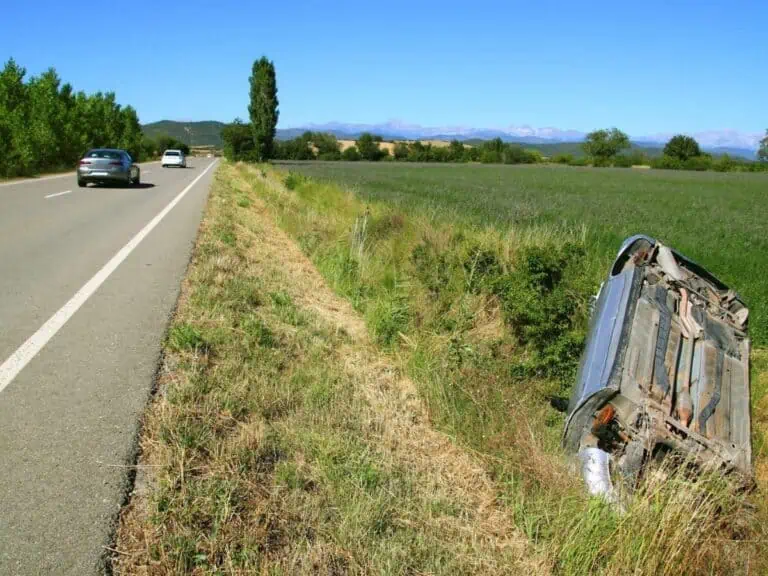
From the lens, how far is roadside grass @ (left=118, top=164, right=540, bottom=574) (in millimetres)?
3033

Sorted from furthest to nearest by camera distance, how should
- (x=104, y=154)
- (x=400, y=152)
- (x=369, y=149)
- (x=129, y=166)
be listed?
(x=369, y=149) < (x=400, y=152) < (x=129, y=166) < (x=104, y=154)

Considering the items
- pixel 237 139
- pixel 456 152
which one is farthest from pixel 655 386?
pixel 456 152

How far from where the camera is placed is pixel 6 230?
478 inches

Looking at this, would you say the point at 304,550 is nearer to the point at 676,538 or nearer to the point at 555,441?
the point at 676,538

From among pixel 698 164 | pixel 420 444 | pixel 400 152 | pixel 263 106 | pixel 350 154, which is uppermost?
pixel 263 106

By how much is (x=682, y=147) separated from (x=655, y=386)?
357 ft

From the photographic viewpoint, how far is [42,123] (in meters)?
34.8

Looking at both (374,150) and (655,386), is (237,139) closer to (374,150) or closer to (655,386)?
(374,150)

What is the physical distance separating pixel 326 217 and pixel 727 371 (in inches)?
443

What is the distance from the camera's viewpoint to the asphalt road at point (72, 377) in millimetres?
3031

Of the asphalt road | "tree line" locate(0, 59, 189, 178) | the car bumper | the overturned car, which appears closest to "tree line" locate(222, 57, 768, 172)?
"tree line" locate(0, 59, 189, 178)

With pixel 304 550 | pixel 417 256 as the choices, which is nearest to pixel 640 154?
pixel 417 256

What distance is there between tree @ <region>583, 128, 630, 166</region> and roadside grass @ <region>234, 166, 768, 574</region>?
121m

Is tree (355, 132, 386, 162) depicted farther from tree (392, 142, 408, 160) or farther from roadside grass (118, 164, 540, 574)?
roadside grass (118, 164, 540, 574)
